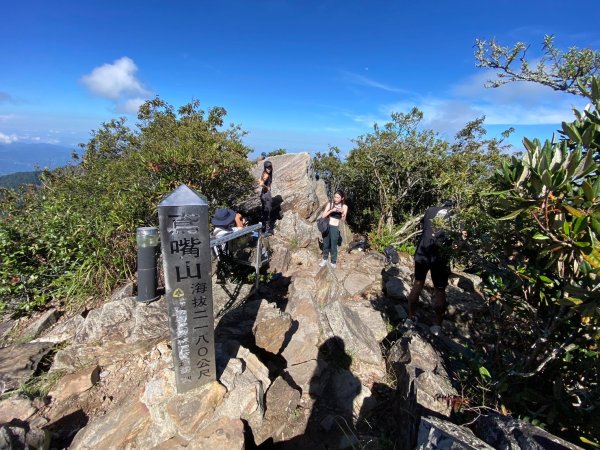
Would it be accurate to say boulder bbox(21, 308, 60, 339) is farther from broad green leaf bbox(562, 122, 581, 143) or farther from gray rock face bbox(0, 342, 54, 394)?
broad green leaf bbox(562, 122, 581, 143)

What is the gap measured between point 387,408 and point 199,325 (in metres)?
2.71

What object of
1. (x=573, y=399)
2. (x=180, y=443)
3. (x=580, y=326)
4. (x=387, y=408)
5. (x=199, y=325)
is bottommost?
(x=387, y=408)

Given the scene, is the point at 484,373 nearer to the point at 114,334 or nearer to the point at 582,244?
the point at 582,244

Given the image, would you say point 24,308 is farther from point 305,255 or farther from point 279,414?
point 305,255

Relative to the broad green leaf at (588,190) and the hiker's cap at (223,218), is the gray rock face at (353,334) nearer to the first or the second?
the hiker's cap at (223,218)

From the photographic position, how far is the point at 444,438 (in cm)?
188

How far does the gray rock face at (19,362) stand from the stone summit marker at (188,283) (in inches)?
103

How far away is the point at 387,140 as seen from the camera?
405 inches

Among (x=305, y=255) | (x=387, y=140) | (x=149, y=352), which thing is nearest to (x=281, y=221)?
(x=305, y=255)

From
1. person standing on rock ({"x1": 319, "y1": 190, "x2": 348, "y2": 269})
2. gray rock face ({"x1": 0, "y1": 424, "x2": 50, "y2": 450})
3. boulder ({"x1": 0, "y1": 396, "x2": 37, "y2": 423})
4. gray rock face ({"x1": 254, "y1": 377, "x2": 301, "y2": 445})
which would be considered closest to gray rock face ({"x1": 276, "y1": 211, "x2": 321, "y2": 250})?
person standing on rock ({"x1": 319, "y1": 190, "x2": 348, "y2": 269})

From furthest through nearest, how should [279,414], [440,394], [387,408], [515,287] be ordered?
1. [387,408]
2. [279,414]
3. [440,394]
4. [515,287]

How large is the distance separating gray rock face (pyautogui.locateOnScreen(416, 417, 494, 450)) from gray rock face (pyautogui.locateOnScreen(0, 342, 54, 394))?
197 inches

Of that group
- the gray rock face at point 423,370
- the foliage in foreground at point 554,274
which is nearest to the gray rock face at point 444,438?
the foliage in foreground at point 554,274

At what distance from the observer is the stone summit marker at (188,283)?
2805 mm
